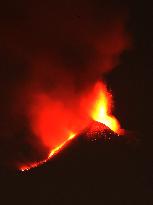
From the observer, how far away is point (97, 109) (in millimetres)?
8109

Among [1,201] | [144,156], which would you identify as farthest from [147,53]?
[1,201]

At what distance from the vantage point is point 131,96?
7730 millimetres

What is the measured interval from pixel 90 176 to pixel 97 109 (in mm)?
1233

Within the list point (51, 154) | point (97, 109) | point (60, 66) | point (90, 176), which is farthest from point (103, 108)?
point (90, 176)

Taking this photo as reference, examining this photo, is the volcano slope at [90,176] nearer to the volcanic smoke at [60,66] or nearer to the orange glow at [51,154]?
the orange glow at [51,154]

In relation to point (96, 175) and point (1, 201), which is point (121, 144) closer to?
point (96, 175)

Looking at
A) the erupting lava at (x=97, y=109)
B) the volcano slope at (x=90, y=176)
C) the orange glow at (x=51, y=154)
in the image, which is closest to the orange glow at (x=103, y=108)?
the erupting lava at (x=97, y=109)

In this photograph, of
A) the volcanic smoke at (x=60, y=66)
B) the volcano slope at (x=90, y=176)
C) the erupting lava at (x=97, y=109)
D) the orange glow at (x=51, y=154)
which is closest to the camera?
the volcano slope at (x=90, y=176)

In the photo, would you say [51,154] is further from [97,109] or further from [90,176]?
[97,109]

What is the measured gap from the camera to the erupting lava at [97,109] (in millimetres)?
7805

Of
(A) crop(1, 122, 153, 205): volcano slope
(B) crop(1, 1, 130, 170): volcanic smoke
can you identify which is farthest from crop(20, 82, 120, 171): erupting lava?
(A) crop(1, 122, 153, 205): volcano slope

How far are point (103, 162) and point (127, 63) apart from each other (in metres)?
1.41

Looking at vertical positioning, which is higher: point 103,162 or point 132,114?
point 132,114

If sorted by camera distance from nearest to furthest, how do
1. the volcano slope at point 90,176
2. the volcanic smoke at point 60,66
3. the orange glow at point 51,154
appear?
1. the volcano slope at point 90,176
2. the orange glow at point 51,154
3. the volcanic smoke at point 60,66
